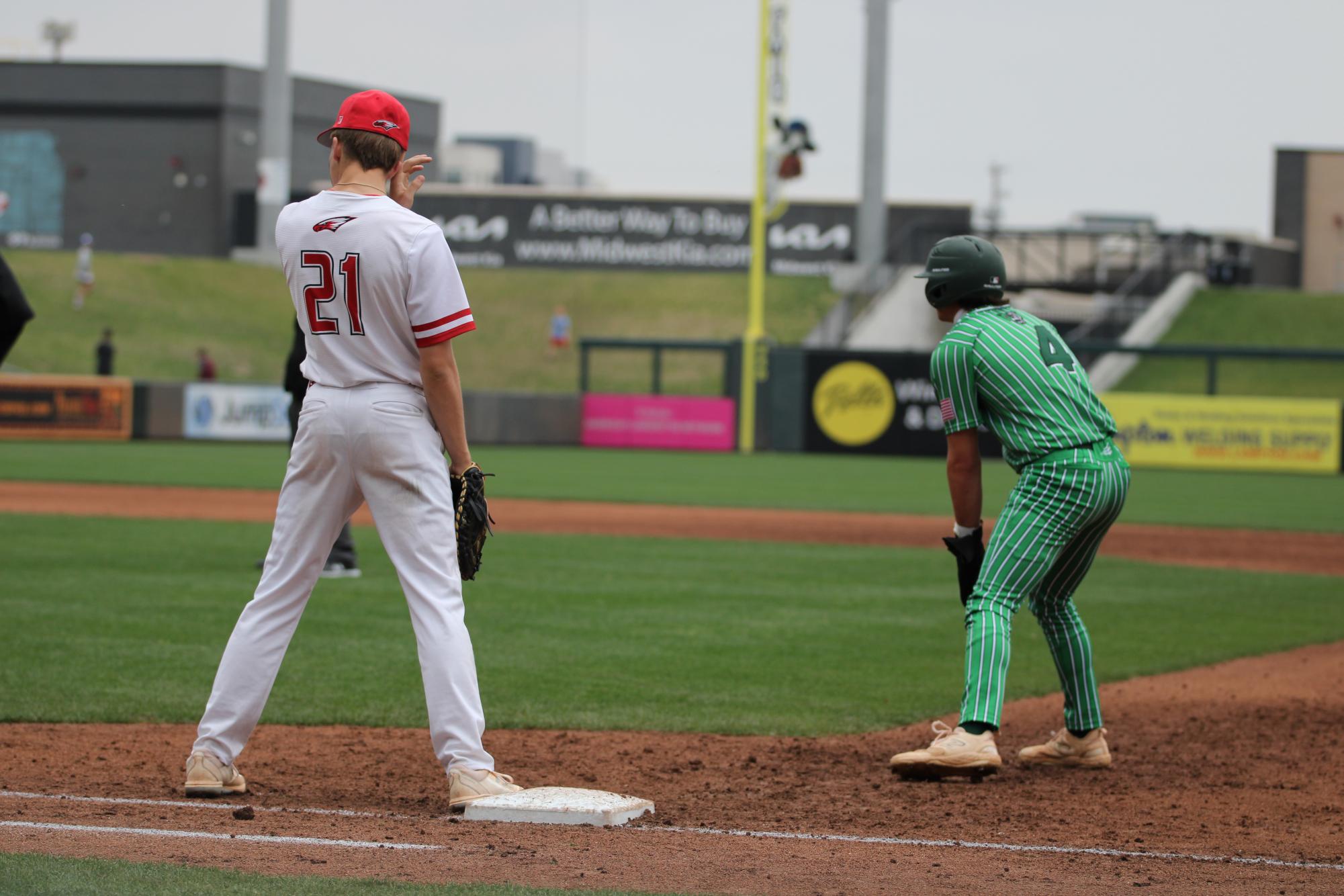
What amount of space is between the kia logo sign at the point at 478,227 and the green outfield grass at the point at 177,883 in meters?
49.2

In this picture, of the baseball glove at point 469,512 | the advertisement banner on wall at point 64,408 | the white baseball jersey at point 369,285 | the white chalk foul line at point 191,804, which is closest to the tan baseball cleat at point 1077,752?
the baseball glove at point 469,512

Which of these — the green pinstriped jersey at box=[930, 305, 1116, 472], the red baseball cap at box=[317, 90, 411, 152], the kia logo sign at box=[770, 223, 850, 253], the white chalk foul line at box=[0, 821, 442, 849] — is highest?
the kia logo sign at box=[770, 223, 850, 253]

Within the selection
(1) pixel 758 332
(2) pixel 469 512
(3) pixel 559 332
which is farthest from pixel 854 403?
(2) pixel 469 512

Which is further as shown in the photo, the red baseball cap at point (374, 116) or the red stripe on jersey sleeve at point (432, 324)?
the red baseball cap at point (374, 116)

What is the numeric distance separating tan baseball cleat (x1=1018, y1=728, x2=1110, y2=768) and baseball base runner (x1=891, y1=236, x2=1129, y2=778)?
51cm

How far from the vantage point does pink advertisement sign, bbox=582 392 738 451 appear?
31.6 meters

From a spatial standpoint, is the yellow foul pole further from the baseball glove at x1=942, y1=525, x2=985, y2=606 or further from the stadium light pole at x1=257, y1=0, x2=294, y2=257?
the baseball glove at x1=942, y1=525, x2=985, y2=606

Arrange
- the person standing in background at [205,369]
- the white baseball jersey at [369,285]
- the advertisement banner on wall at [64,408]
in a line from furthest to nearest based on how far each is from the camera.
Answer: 1. the person standing in background at [205,369]
2. the advertisement banner on wall at [64,408]
3. the white baseball jersey at [369,285]

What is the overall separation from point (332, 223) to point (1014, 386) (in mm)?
2288

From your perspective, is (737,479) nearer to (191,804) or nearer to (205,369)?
(205,369)

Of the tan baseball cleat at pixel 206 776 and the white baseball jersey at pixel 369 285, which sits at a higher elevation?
the white baseball jersey at pixel 369 285

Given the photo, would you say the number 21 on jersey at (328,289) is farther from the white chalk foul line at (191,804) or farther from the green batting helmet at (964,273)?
the green batting helmet at (964,273)

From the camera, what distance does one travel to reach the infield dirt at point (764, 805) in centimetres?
389

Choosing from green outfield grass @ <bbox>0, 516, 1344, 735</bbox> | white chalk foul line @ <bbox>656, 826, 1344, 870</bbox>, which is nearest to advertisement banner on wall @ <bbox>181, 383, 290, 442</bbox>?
green outfield grass @ <bbox>0, 516, 1344, 735</bbox>
